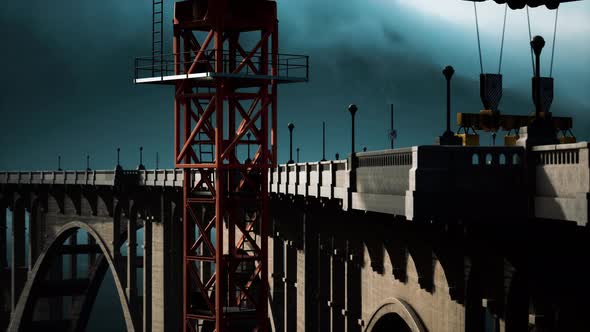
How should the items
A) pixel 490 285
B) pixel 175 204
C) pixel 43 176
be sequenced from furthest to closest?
pixel 43 176 → pixel 175 204 → pixel 490 285

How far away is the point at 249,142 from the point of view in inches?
1832

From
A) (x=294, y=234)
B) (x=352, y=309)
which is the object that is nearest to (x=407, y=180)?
(x=352, y=309)

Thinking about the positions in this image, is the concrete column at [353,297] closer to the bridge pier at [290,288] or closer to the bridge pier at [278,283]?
the bridge pier at [290,288]

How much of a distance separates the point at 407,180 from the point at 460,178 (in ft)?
8.56

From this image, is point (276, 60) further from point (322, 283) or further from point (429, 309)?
point (429, 309)

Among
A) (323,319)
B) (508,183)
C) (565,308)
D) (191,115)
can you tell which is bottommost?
(323,319)

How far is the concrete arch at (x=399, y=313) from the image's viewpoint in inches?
1342

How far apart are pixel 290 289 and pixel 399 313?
16573 mm

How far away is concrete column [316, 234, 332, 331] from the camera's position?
45312 millimetres

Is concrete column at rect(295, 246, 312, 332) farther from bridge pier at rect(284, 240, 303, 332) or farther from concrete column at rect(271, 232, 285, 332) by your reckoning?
concrete column at rect(271, 232, 285, 332)

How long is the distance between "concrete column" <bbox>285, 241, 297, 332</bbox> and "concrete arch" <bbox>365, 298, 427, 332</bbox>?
11.5 m

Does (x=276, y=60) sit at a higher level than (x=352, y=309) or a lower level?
higher

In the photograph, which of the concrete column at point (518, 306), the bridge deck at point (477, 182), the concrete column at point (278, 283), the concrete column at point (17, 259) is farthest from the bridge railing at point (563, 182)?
the concrete column at point (17, 259)

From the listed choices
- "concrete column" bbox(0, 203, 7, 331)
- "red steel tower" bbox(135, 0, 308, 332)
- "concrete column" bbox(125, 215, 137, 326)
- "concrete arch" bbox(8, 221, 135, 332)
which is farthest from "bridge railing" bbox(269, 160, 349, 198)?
"concrete column" bbox(0, 203, 7, 331)
